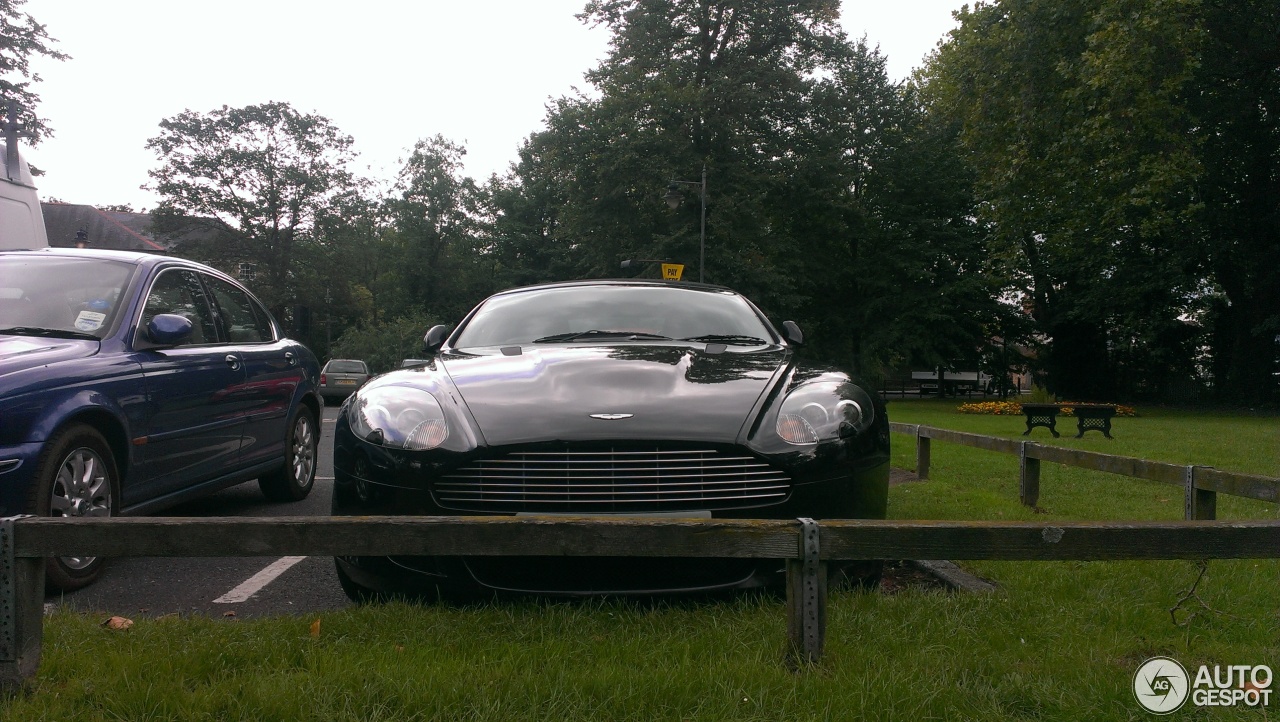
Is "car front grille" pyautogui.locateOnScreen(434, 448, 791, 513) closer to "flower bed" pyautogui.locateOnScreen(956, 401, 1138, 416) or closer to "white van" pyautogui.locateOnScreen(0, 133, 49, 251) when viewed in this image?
"white van" pyautogui.locateOnScreen(0, 133, 49, 251)

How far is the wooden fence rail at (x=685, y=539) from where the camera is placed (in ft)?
8.65

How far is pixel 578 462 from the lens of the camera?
3.34 meters

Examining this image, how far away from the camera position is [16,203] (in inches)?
340

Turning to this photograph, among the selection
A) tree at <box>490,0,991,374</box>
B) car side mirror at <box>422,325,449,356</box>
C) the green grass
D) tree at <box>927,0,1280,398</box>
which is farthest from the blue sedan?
tree at <box>490,0,991,374</box>

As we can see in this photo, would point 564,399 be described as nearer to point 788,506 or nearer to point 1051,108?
point 788,506

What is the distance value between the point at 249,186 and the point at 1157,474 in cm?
5286

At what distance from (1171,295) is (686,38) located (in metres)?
18.4

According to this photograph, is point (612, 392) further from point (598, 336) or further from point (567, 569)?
point (598, 336)

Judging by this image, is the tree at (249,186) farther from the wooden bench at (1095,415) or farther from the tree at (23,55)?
the wooden bench at (1095,415)

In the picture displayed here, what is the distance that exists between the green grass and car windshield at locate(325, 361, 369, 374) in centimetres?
2583

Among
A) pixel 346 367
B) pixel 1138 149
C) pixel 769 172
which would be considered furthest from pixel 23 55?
pixel 1138 149

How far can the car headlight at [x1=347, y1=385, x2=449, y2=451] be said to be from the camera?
352 centimetres

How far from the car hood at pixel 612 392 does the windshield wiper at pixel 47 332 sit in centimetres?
174

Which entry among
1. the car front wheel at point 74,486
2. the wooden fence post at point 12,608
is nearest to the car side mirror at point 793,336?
the car front wheel at point 74,486
